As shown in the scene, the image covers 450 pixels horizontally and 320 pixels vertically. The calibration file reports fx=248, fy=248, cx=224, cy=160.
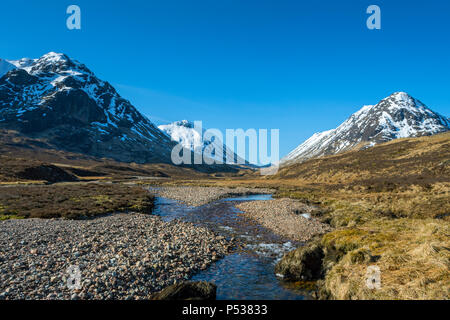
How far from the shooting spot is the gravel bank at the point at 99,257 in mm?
13242

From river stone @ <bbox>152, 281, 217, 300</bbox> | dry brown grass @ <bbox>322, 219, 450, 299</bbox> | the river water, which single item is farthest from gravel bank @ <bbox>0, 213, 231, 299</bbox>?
dry brown grass @ <bbox>322, 219, 450, 299</bbox>

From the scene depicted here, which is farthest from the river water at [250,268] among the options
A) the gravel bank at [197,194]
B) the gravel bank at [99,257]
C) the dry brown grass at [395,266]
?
the gravel bank at [197,194]

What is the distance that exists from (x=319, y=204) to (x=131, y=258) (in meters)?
40.1

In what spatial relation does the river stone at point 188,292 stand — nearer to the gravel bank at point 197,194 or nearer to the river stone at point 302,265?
the river stone at point 302,265

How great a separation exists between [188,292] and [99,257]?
8.38 m

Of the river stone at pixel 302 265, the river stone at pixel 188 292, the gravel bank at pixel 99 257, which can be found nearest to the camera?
the river stone at pixel 188 292

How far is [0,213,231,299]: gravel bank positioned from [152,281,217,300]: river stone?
1631 mm

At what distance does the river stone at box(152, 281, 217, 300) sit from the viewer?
12395mm

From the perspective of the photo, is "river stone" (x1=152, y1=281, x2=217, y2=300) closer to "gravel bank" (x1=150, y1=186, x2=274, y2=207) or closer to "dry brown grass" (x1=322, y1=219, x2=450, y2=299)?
"dry brown grass" (x1=322, y1=219, x2=450, y2=299)

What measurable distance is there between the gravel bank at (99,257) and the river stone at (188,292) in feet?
5.35

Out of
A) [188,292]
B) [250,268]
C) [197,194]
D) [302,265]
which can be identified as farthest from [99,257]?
[197,194]

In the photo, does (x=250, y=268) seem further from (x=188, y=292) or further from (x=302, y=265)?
(x=188, y=292)

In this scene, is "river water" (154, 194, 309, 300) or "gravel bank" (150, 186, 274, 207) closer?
"river water" (154, 194, 309, 300)
